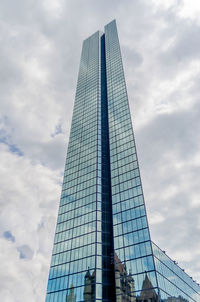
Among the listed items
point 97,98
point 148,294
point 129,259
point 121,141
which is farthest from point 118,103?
point 148,294

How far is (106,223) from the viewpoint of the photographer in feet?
226

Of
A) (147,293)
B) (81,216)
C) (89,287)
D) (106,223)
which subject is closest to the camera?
(147,293)

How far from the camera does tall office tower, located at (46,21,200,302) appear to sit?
55.8m

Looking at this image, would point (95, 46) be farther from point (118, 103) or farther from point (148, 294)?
point (148, 294)

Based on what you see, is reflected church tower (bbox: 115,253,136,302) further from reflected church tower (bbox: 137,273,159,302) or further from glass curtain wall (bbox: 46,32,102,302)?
glass curtain wall (bbox: 46,32,102,302)

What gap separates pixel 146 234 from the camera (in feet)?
191

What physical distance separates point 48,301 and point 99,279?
57.7 feet

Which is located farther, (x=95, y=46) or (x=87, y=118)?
(x=95, y=46)

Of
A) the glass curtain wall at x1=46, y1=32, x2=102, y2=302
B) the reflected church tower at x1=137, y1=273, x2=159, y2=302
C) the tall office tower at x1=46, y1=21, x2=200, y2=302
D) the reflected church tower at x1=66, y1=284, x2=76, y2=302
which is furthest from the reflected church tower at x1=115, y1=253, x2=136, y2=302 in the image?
the reflected church tower at x1=66, y1=284, x2=76, y2=302

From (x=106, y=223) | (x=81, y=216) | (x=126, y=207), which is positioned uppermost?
(x=81, y=216)

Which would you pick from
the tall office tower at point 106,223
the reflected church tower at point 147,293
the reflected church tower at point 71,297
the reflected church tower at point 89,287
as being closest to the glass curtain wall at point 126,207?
the tall office tower at point 106,223

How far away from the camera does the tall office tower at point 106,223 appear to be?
183ft

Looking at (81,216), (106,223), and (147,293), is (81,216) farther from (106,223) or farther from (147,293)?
(147,293)

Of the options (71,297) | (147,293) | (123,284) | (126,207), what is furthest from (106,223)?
(147,293)
